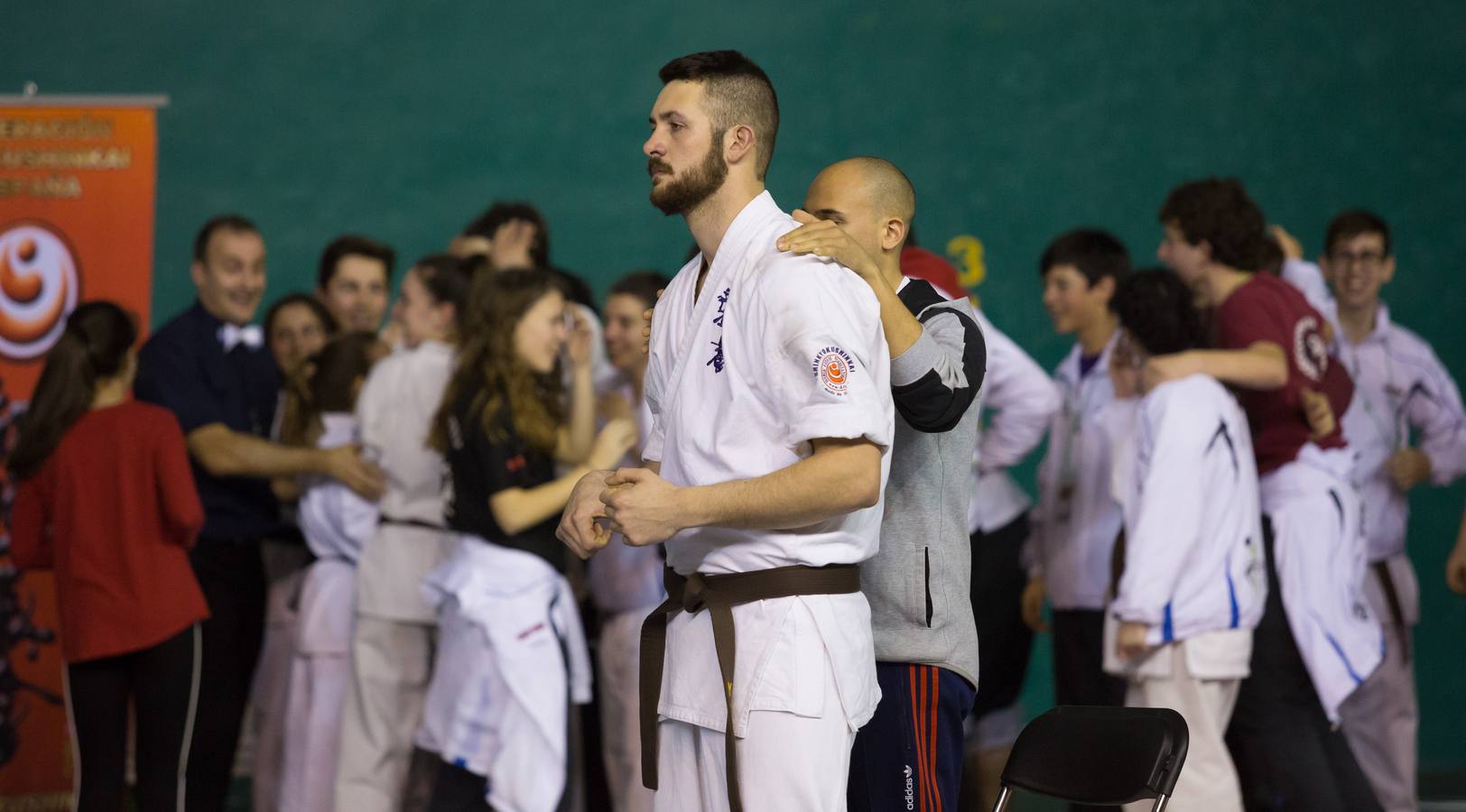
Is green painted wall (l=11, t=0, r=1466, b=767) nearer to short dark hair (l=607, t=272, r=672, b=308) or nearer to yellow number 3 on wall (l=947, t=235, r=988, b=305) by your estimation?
yellow number 3 on wall (l=947, t=235, r=988, b=305)

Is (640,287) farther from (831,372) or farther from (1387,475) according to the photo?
(1387,475)

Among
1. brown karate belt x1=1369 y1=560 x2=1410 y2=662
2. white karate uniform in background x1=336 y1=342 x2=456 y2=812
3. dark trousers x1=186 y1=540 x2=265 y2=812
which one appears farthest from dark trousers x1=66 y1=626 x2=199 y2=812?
brown karate belt x1=1369 y1=560 x2=1410 y2=662

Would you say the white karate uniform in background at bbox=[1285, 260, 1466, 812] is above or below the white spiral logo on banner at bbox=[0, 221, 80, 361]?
below

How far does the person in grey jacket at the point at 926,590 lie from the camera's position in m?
2.50

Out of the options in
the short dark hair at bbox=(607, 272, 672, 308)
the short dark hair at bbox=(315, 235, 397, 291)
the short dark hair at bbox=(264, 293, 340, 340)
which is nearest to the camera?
the short dark hair at bbox=(607, 272, 672, 308)

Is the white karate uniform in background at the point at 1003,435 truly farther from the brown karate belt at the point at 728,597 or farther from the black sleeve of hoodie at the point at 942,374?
the brown karate belt at the point at 728,597

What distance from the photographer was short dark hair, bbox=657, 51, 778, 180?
92.2 inches

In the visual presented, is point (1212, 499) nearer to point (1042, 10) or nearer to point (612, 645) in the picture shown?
point (612, 645)

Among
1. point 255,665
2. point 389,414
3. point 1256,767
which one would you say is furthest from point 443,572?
point 1256,767

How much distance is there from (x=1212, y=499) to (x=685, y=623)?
2014 millimetres

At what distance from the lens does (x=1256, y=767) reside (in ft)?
13.2

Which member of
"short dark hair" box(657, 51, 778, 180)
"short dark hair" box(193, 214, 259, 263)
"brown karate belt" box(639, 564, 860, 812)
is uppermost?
"short dark hair" box(193, 214, 259, 263)

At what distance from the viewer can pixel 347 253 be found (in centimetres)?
579

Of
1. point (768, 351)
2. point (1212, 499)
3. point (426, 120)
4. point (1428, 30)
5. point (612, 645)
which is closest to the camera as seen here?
point (768, 351)
